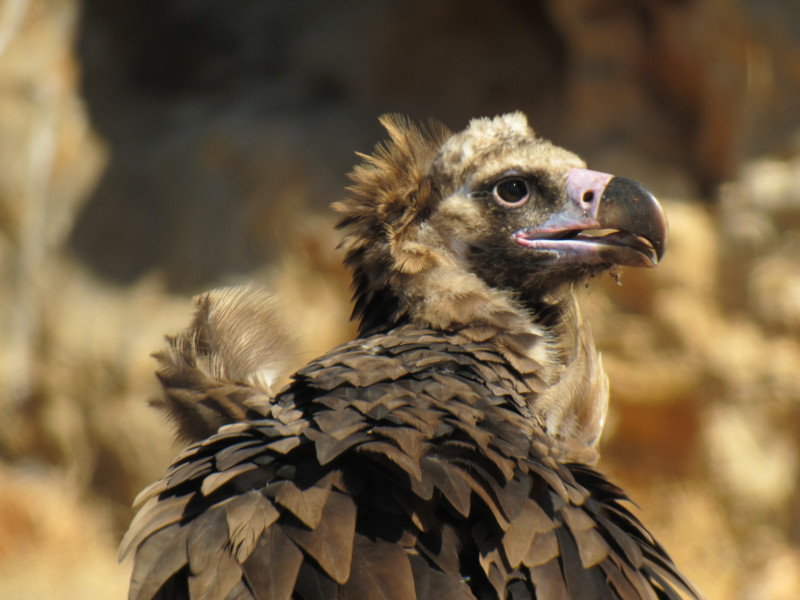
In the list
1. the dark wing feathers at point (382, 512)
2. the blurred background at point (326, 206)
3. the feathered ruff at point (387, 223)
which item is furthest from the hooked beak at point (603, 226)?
the blurred background at point (326, 206)

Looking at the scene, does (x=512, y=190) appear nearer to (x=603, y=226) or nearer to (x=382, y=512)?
(x=603, y=226)

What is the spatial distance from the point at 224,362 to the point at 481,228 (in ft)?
2.28

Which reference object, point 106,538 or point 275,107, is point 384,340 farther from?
point 106,538

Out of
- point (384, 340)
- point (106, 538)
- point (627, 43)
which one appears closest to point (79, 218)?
point (106, 538)

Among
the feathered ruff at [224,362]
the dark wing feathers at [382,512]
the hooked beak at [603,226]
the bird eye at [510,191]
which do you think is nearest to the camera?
the dark wing feathers at [382,512]

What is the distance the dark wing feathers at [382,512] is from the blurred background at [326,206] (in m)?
4.03

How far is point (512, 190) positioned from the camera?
2.36 metres

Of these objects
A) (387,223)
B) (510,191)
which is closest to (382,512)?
(387,223)

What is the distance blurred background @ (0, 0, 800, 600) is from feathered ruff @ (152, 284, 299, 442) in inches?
137

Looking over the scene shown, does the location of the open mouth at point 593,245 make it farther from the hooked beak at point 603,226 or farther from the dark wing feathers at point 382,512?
the dark wing feathers at point 382,512

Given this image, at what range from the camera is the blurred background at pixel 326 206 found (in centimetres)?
558

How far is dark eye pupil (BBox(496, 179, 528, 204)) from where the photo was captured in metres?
2.36

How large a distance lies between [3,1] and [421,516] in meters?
6.45

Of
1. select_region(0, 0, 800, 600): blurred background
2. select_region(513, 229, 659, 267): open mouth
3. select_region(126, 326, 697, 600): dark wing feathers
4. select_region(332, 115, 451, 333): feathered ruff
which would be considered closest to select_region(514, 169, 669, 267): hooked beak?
select_region(513, 229, 659, 267): open mouth
